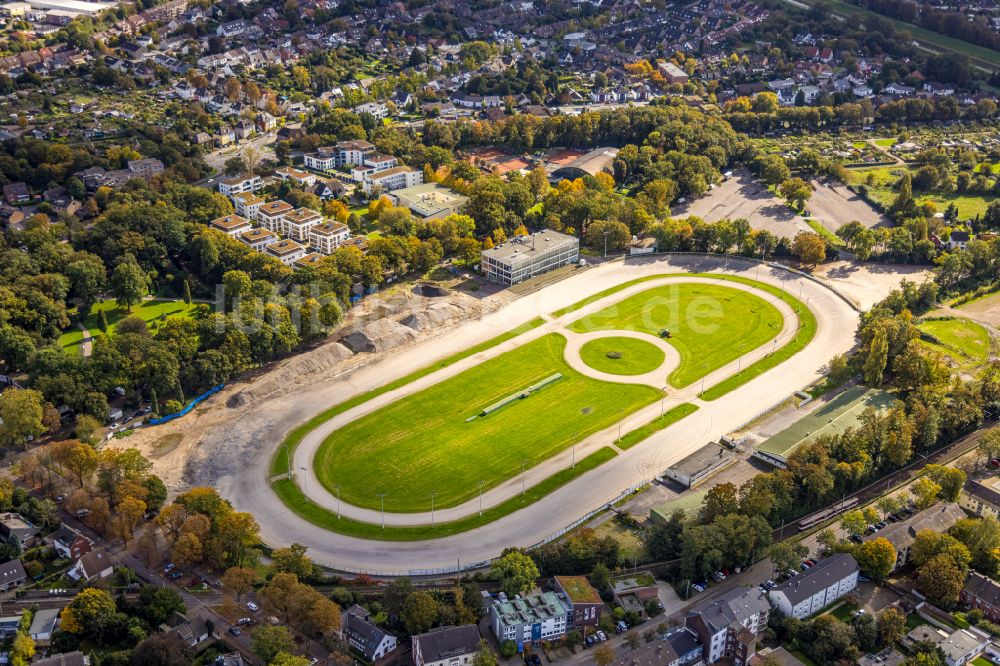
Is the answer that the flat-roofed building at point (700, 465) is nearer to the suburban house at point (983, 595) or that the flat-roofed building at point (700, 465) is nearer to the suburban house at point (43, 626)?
the suburban house at point (983, 595)

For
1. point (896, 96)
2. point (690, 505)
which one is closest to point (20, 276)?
point (690, 505)

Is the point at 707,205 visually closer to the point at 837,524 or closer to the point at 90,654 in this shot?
the point at 837,524

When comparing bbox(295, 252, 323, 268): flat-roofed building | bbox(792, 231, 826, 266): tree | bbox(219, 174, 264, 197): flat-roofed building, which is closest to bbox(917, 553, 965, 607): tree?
bbox(792, 231, 826, 266): tree

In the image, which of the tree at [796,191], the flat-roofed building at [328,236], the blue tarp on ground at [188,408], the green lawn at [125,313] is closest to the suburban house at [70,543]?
the blue tarp on ground at [188,408]

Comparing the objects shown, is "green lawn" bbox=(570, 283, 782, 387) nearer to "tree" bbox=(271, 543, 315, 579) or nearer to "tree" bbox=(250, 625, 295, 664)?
"tree" bbox=(271, 543, 315, 579)

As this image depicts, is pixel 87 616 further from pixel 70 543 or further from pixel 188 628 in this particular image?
pixel 70 543

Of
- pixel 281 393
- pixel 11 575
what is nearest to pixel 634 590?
pixel 281 393
